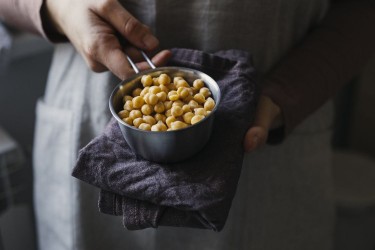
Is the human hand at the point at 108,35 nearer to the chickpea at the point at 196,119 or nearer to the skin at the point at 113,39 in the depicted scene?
the skin at the point at 113,39

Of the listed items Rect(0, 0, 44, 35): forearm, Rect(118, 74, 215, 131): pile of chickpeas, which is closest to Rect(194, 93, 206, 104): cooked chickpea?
Rect(118, 74, 215, 131): pile of chickpeas

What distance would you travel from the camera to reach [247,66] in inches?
22.1

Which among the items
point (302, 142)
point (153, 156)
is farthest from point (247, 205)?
Answer: point (153, 156)

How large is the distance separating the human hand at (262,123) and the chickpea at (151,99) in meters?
0.12

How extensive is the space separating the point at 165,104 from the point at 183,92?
1.0 inches

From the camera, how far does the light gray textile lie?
0.61 metres

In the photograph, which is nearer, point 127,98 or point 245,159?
point 127,98

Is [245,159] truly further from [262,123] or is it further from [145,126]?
[145,126]

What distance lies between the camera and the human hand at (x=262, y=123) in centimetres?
52

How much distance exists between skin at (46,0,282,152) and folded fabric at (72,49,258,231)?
0.11 feet

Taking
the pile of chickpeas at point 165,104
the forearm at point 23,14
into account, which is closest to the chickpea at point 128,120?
the pile of chickpeas at point 165,104

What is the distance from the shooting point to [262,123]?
0.55m

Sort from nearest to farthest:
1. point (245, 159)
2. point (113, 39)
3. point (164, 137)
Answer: point (164, 137), point (113, 39), point (245, 159)

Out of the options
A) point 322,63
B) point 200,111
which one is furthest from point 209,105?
point 322,63
